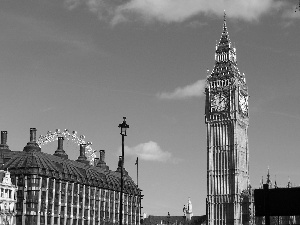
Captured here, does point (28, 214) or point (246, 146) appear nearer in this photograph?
point (28, 214)

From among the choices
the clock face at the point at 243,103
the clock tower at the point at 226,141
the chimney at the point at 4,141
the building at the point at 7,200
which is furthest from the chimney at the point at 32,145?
the clock face at the point at 243,103

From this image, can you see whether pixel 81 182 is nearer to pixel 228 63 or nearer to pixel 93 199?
pixel 93 199

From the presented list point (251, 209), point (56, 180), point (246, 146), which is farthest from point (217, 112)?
point (56, 180)

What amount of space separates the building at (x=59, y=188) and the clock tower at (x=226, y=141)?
2842 centimetres

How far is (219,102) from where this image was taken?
188875 mm

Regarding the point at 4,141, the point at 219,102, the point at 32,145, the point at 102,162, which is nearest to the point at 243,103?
the point at 219,102

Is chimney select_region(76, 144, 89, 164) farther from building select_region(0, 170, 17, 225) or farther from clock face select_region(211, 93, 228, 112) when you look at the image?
building select_region(0, 170, 17, 225)

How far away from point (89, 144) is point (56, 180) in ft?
172

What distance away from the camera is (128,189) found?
595 feet

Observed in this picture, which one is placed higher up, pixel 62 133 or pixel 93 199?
pixel 62 133

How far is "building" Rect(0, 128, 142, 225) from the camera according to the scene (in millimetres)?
130125

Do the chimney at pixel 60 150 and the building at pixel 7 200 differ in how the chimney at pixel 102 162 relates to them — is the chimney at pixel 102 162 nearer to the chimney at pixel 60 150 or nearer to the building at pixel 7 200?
the chimney at pixel 60 150

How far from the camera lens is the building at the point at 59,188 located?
130 meters

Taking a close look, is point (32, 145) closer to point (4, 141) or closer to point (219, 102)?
point (4, 141)
